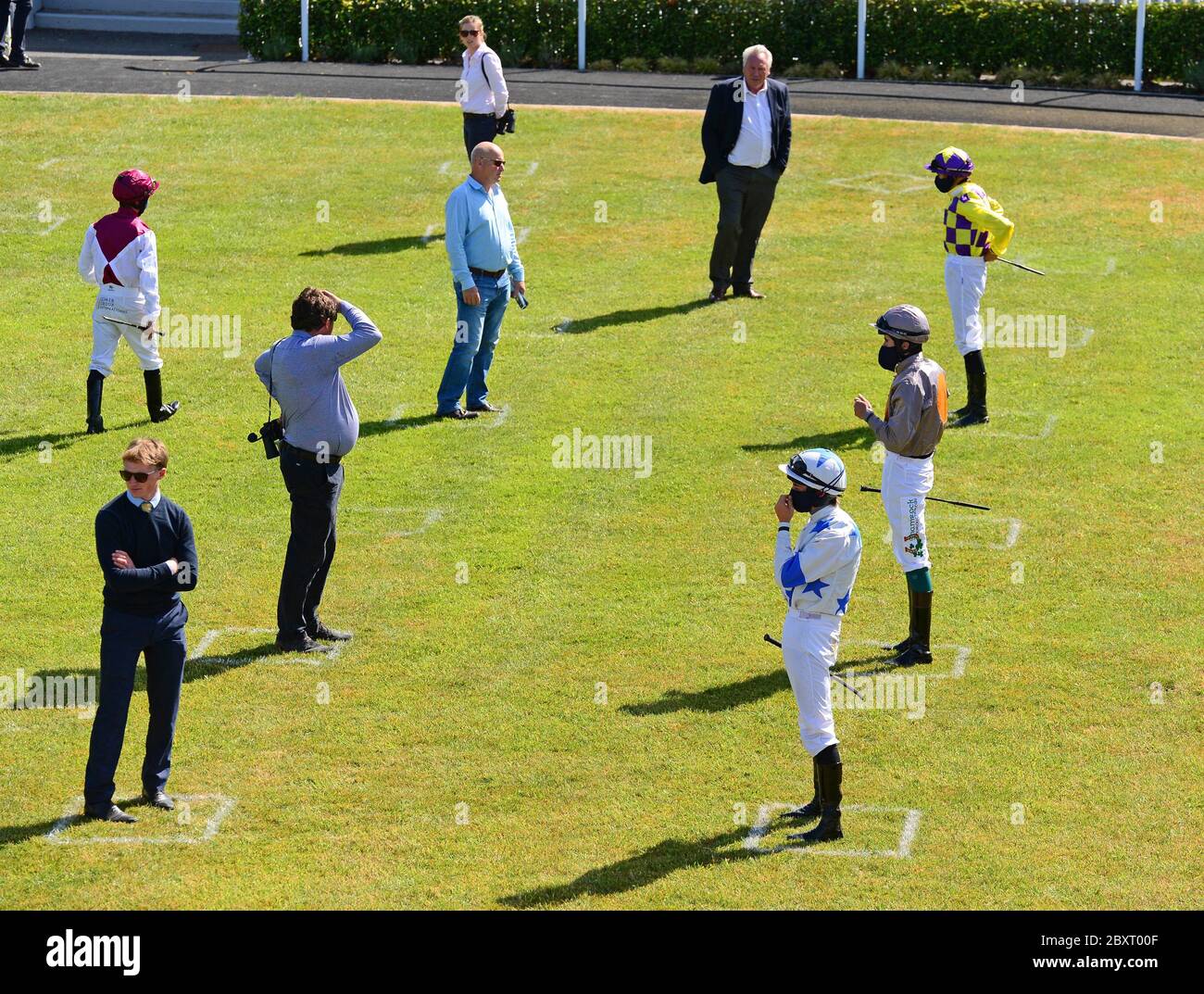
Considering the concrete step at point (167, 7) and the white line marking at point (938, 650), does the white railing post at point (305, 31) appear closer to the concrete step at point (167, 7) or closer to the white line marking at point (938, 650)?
the concrete step at point (167, 7)

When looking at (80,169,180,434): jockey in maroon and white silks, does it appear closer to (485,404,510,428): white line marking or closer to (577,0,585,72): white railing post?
(485,404,510,428): white line marking

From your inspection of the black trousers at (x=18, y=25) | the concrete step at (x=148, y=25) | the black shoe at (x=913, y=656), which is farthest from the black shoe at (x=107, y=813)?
the concrete step at (x=148, y=25)

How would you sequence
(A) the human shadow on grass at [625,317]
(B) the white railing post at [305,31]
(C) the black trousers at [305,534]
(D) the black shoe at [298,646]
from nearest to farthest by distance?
(C) the black trousers at [305,534] < (D) the black shoe at [298,646] < (A) the human shadow on grass at [625,317] < (B) the white railing post at [305,31]

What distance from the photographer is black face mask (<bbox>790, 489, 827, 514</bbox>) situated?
10289 mm

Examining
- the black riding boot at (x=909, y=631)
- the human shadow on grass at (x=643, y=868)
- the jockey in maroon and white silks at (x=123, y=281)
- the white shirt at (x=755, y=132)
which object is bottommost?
the human shadow on grass at (x=643, y=868)

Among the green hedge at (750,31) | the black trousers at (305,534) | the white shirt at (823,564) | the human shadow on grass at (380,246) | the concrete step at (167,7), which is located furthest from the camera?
the concrete step at (167,7)

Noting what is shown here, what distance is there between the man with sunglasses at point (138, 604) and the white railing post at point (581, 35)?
2088cm

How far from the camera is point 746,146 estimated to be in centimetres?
2052

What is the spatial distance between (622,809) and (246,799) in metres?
2.27

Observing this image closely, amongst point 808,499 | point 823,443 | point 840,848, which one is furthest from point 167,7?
point 840,848

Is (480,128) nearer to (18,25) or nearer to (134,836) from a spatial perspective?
(18,25)

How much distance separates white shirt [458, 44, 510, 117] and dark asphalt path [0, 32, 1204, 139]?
5.39 metres

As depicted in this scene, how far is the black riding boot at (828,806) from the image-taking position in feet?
34.1

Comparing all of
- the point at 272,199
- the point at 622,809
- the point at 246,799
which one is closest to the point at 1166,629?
the point at 622,809
